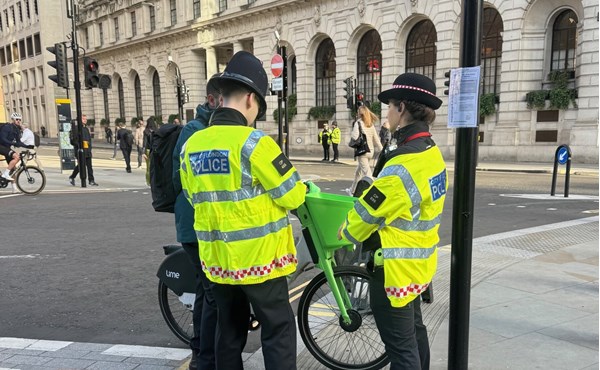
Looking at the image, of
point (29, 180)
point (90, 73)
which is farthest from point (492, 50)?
point (29, 180)

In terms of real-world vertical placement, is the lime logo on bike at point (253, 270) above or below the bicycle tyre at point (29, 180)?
above

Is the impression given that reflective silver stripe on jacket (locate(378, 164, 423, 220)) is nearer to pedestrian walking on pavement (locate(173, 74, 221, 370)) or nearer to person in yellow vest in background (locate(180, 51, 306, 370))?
person in yellow vest in background (locate(180, 51, 306, 370))

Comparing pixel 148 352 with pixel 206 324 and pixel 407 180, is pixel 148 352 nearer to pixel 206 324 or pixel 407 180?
pixel 206 324

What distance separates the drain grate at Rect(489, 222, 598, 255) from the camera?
6301 millimetres

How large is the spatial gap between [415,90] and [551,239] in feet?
17.7

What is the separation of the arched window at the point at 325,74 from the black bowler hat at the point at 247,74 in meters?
28.3

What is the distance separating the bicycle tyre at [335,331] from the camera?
3184 millimetres

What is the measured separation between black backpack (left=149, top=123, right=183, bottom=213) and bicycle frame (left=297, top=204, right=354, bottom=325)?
2.85 feet

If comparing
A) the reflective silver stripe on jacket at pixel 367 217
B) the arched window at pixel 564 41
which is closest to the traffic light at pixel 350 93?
the arched window at pixel 564 41

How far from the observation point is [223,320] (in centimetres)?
260

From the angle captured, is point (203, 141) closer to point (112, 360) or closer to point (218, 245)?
point (218, 245)

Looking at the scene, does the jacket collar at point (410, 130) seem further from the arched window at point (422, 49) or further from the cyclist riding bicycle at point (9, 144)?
the arched window at point (422, 49)

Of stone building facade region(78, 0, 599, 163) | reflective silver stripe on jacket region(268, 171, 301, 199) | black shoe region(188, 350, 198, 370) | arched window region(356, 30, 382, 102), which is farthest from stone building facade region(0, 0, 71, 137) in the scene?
reflective silver stripe on jacket region(268, 171, 301, 199)

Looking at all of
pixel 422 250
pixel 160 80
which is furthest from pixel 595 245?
pixel 160 80
